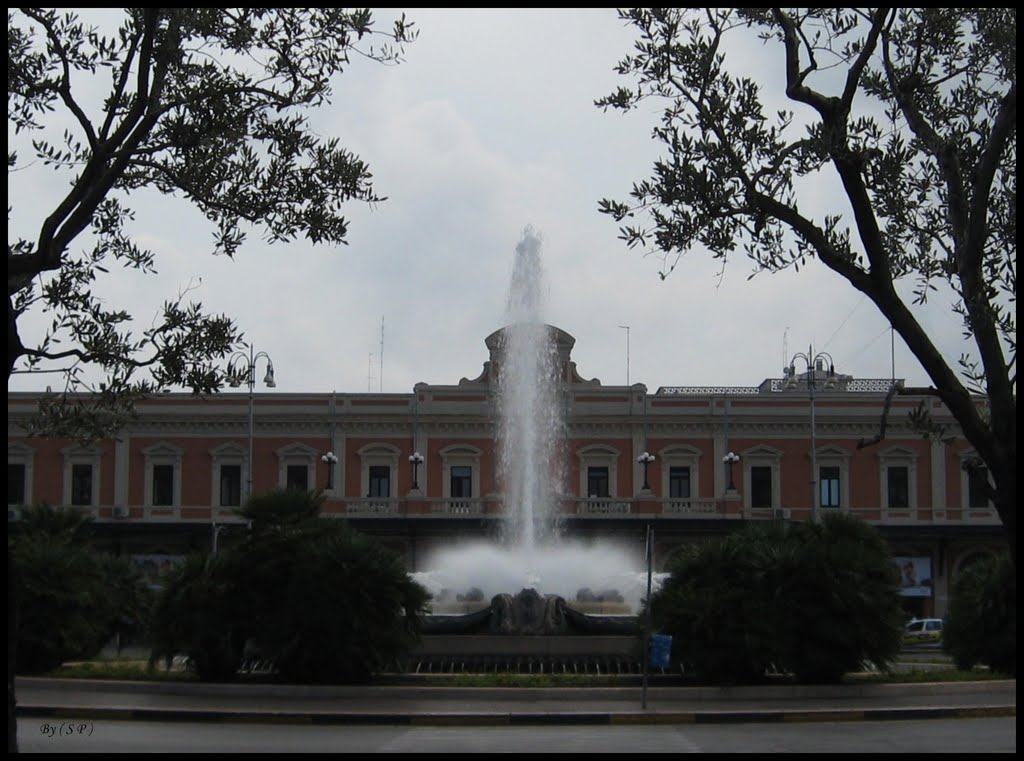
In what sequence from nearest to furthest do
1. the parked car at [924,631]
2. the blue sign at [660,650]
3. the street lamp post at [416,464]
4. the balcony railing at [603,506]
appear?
the blue sign at [660,650], the parked car at [924,631], the street lamp post at [416,464], the balcony railing at [603,506]

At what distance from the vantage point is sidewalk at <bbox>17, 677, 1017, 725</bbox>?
1620 cm

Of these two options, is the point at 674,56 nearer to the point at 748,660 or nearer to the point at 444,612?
the point at 748,660

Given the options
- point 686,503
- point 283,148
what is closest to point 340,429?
point 686,503

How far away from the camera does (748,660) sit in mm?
18750

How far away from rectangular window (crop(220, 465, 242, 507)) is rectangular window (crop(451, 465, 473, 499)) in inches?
304

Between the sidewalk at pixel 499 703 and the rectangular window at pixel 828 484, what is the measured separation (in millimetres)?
33715

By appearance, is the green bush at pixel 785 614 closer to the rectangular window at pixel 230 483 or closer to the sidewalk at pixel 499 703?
the sidewalk at pixel 499 703

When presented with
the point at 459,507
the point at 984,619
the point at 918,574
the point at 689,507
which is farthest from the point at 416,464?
the point at 984,619

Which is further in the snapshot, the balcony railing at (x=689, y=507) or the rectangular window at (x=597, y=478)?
the rectangular window at (x=597, y=478)

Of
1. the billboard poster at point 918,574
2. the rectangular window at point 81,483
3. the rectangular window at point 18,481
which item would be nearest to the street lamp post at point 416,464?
the rectangular window at point 81,483

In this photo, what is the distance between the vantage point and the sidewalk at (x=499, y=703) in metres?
16.2

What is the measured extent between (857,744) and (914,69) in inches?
255

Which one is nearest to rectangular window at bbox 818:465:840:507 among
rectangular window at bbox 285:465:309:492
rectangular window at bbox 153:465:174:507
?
rectangular window at bbox 285:465:309:492

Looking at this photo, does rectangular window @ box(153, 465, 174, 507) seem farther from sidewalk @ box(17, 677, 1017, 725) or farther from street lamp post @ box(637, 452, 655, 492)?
sidewalk @ box(17, 677, 1017, 725)
